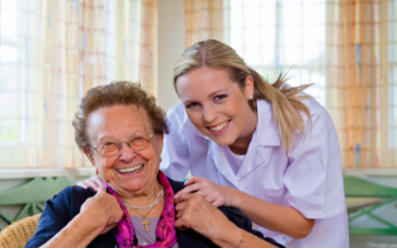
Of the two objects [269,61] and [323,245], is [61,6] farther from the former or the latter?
[323,245]

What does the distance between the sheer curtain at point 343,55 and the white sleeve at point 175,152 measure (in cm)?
225

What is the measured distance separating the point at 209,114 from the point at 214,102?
6 centimetres

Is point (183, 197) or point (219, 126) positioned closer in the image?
point (183, 197)

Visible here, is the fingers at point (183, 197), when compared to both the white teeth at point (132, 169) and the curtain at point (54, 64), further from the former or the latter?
the curtain at point (54, 64)

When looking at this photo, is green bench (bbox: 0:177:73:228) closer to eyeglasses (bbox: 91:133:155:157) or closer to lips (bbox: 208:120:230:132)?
eyeglasses (bbox: 91:133:155:157)

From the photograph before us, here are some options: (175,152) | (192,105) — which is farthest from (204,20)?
(192,105)

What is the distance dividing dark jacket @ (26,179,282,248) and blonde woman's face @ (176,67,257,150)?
13.2 inches

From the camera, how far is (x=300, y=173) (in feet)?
5.08

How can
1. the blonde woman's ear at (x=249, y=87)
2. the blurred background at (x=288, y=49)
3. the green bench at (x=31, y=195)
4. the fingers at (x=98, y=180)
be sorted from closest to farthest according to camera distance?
the fingers at (x=98, y=180), the blonde woman's ear at (x=249, y=87), the green bench at (x=31, y=195), the blurred background at (x=288, y=49)

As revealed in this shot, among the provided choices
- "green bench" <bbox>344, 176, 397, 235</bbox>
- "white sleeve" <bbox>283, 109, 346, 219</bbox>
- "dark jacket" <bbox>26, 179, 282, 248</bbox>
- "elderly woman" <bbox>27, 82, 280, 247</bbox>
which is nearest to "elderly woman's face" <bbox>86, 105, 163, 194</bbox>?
"elderly woman" <bbox>27, 82, 280, 247</bbox>

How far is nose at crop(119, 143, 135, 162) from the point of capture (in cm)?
122

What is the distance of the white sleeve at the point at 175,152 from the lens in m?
1.89

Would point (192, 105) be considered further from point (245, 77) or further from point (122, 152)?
point (122, 152)

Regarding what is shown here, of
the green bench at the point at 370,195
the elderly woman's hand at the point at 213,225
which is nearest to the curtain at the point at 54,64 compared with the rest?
the elderly woman's hand at the point at 213,225
